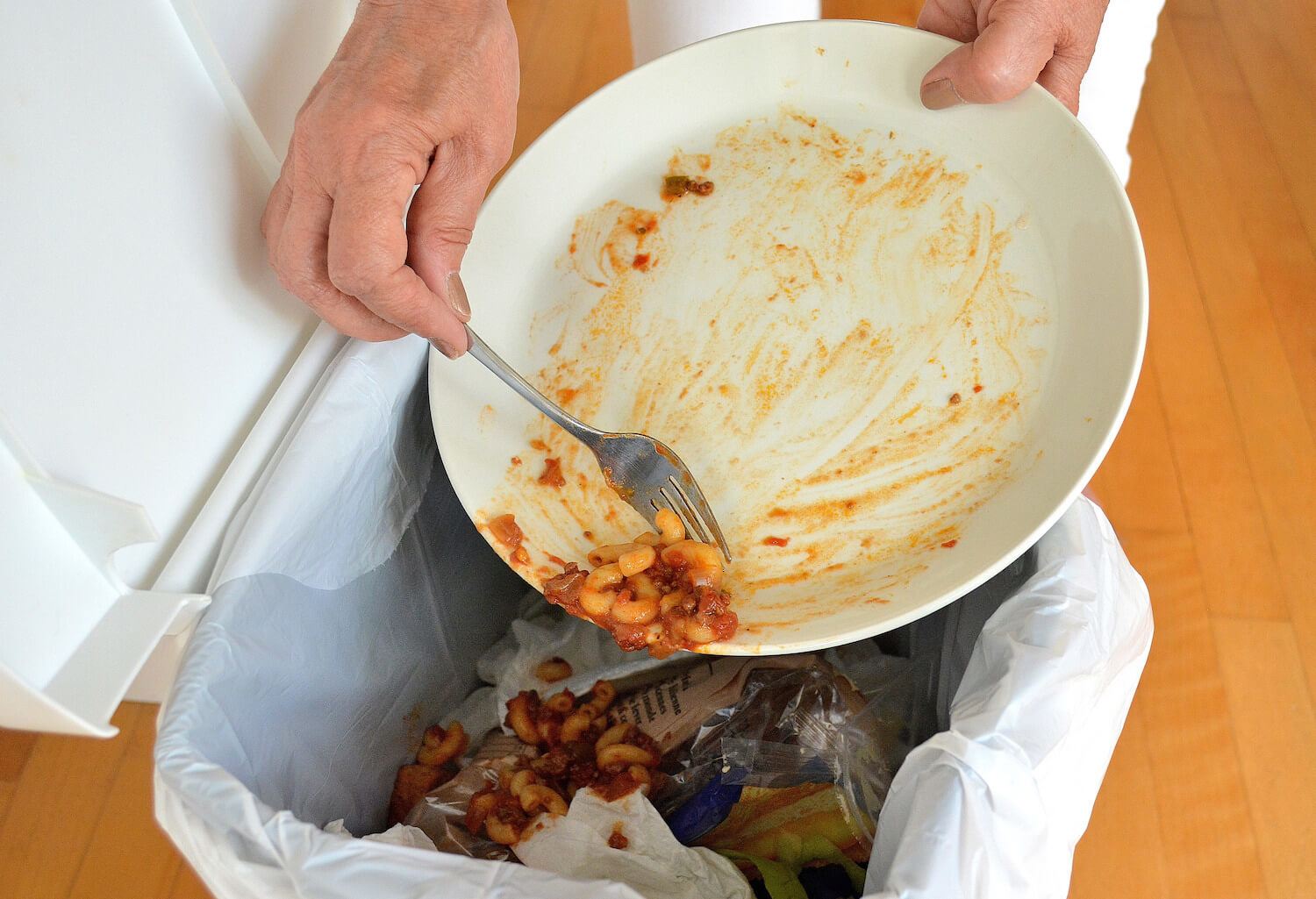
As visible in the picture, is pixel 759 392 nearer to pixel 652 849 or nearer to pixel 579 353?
pixel 579 353

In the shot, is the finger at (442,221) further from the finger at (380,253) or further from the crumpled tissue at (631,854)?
the crumpled tissue at (631,854)

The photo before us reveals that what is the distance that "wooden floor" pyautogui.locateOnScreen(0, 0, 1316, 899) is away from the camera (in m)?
0.94

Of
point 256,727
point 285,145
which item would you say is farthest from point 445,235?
point 256,727

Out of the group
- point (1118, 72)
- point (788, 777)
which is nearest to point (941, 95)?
point (1118, 72)

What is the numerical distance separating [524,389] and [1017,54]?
36 cm

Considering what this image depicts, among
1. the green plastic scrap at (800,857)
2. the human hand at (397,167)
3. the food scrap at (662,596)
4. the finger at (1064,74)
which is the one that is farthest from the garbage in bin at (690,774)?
the finger at (1064,74)

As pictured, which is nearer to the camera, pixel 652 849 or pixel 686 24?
pixel 652 849

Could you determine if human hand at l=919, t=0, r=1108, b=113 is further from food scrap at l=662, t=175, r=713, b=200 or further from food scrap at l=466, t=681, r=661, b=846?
food scrap at l=466, t=681, r=661, b=846

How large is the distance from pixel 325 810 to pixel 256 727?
0.11 meters

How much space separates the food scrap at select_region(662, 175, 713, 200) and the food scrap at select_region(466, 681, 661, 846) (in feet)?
1.20

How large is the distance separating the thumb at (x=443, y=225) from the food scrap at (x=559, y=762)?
307mm

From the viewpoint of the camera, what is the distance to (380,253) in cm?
52

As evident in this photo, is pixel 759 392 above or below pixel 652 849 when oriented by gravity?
above

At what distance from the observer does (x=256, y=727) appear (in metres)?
0.57
